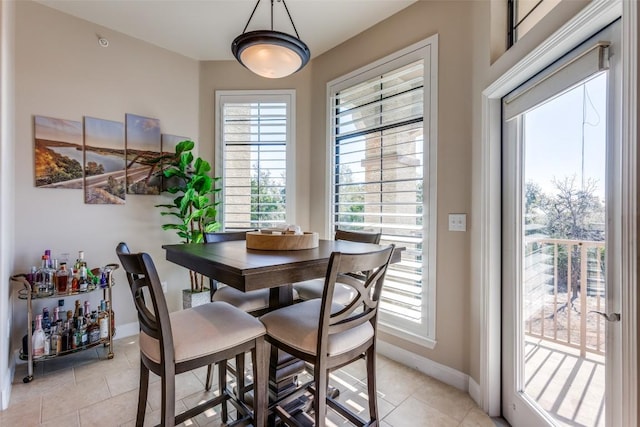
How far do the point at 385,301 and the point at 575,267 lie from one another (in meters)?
1.50

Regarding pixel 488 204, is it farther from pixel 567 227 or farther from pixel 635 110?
pixel 635 110

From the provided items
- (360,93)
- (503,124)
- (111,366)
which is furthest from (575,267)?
(111,366)

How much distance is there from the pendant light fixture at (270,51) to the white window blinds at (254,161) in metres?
1.49

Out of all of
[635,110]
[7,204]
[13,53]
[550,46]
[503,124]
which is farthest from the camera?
[13,53]

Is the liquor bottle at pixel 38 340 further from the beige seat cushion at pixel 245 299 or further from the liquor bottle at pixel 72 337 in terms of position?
the beige seat cushion at pixel 245 299

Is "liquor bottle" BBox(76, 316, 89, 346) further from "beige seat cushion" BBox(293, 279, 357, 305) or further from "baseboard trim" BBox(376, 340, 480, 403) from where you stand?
"baseboard trim" BBox(376, 340, 480, 403)

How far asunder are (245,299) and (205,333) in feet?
1.90

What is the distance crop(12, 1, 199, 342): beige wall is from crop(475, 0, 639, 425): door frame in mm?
2954

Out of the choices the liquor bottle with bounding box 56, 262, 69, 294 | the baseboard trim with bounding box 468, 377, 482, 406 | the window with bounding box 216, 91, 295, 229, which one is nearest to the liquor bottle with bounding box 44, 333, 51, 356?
the liquor bottle with bounding box 56, 262, 69, 294

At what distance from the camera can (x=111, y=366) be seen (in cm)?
236

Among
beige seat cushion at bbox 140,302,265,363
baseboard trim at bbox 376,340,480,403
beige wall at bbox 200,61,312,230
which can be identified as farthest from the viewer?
beige wall at bbox 200,61,312,230

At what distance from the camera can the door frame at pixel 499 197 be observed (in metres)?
0.95

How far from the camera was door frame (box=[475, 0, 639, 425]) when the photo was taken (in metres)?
0.95

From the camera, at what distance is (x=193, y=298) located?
9.66ft
